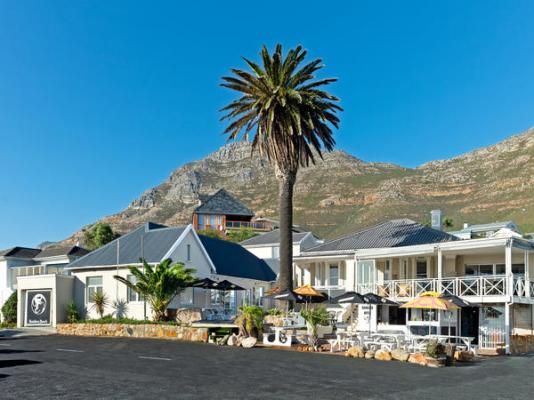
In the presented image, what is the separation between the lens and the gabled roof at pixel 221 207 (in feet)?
346

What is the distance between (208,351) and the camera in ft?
85.0

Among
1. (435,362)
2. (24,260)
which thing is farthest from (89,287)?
(435,362)

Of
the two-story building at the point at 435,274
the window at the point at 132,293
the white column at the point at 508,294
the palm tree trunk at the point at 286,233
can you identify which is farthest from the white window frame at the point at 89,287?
the white column at the point at 508,294

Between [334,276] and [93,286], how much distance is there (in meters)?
16.5

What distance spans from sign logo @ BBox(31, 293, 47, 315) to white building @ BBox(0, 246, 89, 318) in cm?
907

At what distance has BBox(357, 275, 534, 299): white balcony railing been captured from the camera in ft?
99.7

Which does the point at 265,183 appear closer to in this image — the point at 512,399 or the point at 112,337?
the point at 112,337

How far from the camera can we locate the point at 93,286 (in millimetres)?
41844

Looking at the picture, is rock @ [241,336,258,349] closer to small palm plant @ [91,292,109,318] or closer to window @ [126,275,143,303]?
window @ [126,275,143,303]

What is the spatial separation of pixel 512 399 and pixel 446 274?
21.4 metres

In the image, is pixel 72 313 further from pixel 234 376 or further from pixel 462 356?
pixel 462 356

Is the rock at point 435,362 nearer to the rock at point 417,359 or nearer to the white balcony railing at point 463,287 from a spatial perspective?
the rock at point 417,359

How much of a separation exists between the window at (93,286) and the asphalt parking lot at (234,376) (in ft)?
48.5

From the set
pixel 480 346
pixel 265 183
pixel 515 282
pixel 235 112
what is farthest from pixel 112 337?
pixel 265 183
